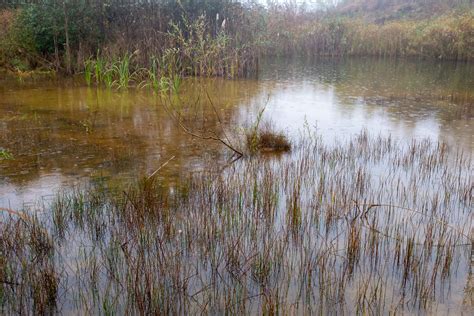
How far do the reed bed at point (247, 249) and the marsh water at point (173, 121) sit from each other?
71cm

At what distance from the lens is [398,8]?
36719mm


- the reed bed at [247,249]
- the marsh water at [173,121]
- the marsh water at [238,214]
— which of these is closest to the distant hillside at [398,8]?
the marsh water at [173,121]

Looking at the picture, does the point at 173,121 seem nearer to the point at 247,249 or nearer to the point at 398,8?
the point at 247,249

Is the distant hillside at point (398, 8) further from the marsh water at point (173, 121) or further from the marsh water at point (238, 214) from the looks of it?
the marsh water at point (238, 214)

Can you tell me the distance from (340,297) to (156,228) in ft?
4.83

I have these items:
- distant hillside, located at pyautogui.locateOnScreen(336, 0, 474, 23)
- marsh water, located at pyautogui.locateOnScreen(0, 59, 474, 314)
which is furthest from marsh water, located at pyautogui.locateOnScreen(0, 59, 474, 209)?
distant hillside, located at pyautogui.locateOnScreen(336, 0, 474, 23)

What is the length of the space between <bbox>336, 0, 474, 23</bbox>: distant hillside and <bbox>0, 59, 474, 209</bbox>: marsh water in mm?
22041

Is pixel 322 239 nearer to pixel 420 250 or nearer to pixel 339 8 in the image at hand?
pixel 420 250

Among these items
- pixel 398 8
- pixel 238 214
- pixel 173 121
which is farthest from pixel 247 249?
pixel 398 8

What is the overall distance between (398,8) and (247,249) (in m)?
38.1

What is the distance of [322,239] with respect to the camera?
3471mm

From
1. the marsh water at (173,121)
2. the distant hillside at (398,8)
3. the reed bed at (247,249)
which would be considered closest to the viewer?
the reed bed at (247,249)

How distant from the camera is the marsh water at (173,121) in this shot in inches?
201

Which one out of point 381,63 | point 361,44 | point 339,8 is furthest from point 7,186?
point 339,8
